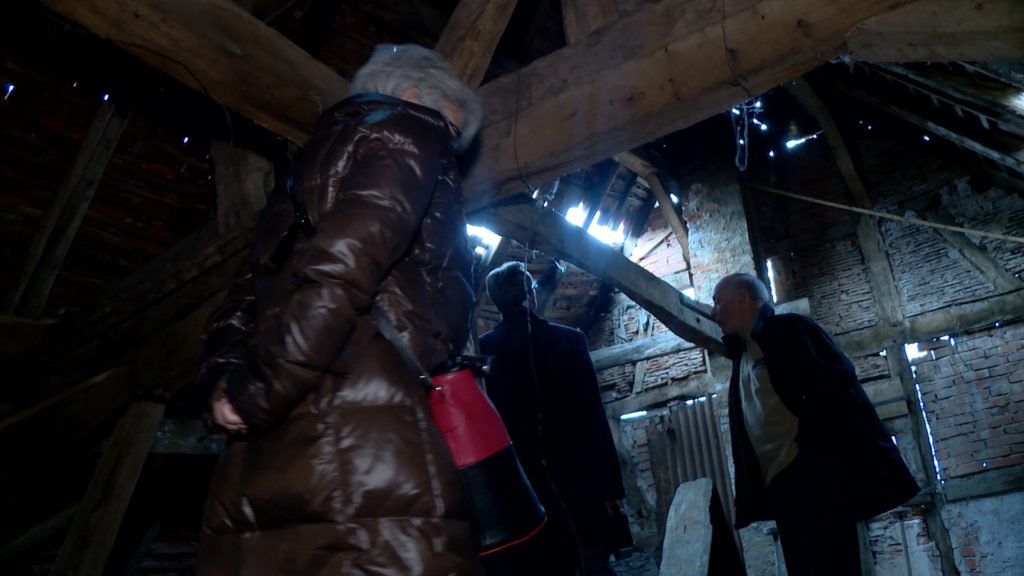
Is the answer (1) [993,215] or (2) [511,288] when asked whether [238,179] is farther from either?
(1) [993,215]

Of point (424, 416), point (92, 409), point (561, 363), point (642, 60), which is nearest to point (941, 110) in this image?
point (561, 363)

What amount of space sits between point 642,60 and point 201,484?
4.33m

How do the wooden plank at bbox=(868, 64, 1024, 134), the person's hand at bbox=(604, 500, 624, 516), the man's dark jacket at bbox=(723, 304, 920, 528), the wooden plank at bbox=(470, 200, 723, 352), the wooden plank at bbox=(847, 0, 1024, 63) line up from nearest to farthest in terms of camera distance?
the wooden plank at bbox=(847, 0, 1024, 63) < the man's dark jacket at bbox=(723, 304, 920, 528) < the wooden plank at bbox=(470, 200, 723, 352) < the person's hand at bbox=(604, 500, 624, 516) < the wooden plank at bbox=(868, 64, 1024, 134)

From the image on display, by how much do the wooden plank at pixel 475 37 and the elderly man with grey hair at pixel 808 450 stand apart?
1.91 meters

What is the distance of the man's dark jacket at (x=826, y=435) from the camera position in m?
Result: 2.85

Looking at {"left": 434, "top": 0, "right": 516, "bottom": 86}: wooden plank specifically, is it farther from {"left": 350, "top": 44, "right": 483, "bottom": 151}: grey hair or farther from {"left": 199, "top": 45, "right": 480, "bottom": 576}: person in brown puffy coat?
{"left": 199, "top": 45, "right": 480, "bottom": 576}: person in brown puffy coat

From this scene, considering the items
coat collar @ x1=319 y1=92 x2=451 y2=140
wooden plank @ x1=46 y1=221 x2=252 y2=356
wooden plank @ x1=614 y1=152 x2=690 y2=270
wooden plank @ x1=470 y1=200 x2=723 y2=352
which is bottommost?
coat collar @ x1=319 y1=92 x2=451 y2=140

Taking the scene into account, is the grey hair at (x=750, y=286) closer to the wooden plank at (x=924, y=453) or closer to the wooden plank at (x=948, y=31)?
the wooden plank at (x=948, y=31)

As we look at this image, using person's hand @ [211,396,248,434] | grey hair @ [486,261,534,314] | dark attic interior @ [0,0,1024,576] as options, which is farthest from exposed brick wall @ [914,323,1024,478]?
person's hand @ [211,396,248,434]

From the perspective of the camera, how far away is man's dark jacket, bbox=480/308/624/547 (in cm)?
325

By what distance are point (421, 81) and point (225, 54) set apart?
1.95ft

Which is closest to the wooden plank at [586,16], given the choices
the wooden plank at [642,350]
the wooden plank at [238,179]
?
the wooden plank at [238,179]

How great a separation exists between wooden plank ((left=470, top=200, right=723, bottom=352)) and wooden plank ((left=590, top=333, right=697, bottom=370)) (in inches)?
37.3

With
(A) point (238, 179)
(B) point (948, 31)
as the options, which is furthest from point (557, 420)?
(B) point (948, 31)
